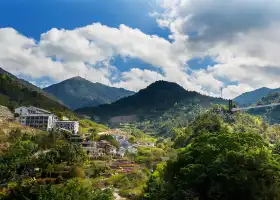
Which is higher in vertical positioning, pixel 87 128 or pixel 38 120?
pixel 38 120

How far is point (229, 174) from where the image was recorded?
31078 millimetres

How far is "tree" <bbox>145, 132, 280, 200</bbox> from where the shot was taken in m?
30.0

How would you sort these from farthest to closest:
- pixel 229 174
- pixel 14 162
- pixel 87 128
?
pixel 87 128
pixel 14 162
pixel 229 174

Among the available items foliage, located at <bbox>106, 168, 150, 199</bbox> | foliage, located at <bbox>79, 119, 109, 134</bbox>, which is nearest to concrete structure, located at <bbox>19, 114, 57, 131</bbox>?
foliage, located at <bbox>79, 119, 109, 134</bbox>

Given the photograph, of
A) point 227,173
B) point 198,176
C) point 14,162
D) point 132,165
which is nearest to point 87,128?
point 132,165

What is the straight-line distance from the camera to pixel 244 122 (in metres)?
102

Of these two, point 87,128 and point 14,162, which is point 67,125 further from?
point 14,162

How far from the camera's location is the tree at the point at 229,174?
98.5 ft

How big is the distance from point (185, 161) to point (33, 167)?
41.2m

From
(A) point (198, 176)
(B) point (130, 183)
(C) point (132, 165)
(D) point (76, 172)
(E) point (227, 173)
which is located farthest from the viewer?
(C) point (132, 165)

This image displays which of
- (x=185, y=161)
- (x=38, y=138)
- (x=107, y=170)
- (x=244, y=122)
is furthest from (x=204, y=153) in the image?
(x=244, y=122)

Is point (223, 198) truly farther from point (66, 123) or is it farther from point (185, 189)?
point (66, 123)

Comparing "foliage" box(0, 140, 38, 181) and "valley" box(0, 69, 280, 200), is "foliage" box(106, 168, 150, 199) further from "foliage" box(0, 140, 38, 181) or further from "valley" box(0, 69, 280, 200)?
"foliage" box(0, 140, 38, 181)

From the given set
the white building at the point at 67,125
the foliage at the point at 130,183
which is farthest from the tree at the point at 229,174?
the white building at the point at 67,125
